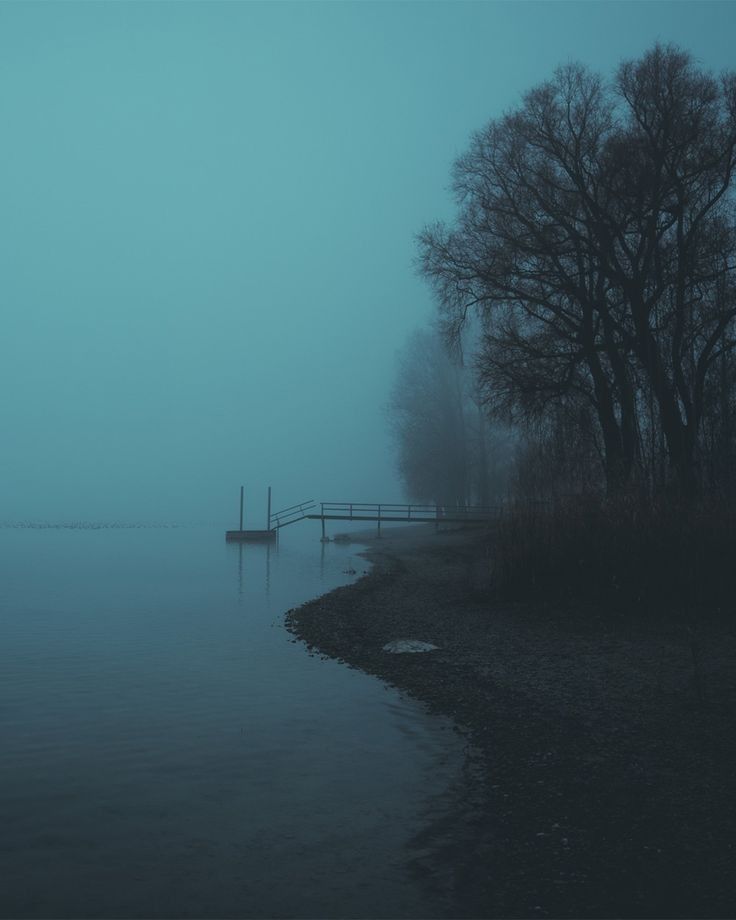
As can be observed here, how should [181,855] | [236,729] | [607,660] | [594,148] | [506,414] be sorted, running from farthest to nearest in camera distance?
[506,414]
[594,148]
[607,660]
[236,729]
[181,855]

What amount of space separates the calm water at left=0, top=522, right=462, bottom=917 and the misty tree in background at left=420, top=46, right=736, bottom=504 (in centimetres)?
1339

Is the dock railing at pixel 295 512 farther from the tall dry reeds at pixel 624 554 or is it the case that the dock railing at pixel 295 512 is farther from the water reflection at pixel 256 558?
the tall dry reeds at pixel 624 554

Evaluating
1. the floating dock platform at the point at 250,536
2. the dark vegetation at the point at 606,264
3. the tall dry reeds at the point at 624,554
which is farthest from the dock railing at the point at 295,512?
the tall dry reeds at the point at 624,554

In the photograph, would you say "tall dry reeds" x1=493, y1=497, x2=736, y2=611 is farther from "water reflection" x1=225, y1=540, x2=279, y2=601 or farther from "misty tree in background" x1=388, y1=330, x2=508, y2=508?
"misty tree in background" x1=388, y1=330, x2=508, y2=508

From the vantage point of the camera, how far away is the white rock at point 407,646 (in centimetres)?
1256

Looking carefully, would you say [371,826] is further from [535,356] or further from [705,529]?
[535,356]

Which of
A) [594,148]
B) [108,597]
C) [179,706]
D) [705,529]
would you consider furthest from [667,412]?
[179,706]

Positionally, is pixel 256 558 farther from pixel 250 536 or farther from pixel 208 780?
pixel 208 780

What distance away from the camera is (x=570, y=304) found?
2558 cm

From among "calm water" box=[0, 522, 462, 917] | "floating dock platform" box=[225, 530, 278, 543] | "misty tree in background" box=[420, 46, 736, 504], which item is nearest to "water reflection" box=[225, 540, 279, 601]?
"floating dock platform" box=[225, 530, 278, 543]

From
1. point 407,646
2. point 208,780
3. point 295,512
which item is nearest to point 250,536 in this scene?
point 295,512

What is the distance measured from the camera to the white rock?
41.2 feet

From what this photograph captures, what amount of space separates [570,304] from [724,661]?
16.7 metres

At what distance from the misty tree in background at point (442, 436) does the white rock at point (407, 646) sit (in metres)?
39.1
